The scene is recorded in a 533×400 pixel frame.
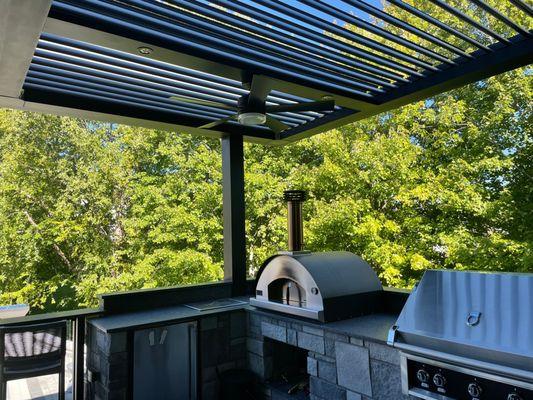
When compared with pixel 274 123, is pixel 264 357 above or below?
below

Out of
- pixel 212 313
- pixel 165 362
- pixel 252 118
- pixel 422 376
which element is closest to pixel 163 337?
pixel 165 362

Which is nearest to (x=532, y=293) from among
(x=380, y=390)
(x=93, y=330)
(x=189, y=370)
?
(x=380, y=390)

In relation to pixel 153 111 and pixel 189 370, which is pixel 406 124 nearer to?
pixel 153 111

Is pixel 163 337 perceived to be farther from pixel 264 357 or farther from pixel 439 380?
pixel 439 380

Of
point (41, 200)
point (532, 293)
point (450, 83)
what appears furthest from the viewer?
point (41, 200)

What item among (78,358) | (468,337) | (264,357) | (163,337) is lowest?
(264,357)

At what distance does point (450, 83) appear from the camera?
2891mm

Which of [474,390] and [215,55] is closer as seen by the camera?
[474,390]

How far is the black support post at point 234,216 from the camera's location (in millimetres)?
4074

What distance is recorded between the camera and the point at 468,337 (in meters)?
1.84

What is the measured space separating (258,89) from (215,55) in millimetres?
341

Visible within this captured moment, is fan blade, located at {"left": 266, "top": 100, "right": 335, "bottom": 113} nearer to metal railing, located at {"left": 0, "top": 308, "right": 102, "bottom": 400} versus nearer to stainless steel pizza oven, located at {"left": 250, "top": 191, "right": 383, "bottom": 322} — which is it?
stainless steel pizza oven, located at {"left": 250, "top": 191, "right": 383, "bottom": 322}

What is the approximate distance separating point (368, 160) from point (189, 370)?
5773mm

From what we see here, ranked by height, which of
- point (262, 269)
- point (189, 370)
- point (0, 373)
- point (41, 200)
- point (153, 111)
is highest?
point (153, 111)
